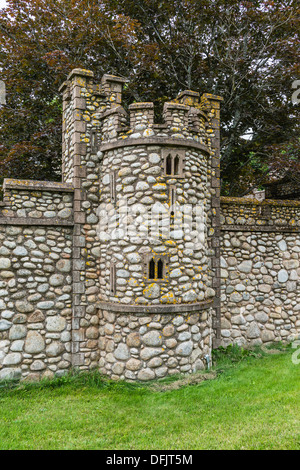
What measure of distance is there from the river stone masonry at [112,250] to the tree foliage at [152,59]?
318 centimetres

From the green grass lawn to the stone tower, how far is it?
58 centimetres

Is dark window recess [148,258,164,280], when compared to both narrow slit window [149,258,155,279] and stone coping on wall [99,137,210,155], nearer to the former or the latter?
narrow slit window [149,258,155,279]

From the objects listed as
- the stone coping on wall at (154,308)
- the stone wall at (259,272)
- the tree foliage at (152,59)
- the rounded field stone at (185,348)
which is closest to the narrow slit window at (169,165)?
the stone wall at (259,272)

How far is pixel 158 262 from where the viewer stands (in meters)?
6.74

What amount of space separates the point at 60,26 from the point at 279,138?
7438 millimetres

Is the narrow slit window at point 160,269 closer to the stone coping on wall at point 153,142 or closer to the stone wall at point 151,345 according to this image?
the stone wall at point 151,345

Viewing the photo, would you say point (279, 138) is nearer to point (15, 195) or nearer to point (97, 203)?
point (97, 203)

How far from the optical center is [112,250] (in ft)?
23.0

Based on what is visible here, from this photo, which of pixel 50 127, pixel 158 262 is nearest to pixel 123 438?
pixel 158 262

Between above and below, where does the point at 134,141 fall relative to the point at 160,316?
above

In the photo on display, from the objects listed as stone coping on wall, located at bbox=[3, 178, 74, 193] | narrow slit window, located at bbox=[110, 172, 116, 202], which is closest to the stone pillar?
narrow slit window, located at bbox=[110, 172, 116, 202]

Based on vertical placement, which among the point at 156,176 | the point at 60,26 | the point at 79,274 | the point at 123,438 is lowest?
the point at 123,438

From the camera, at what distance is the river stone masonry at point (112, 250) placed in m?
6.69

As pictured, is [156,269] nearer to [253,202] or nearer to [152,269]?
[152,269]
